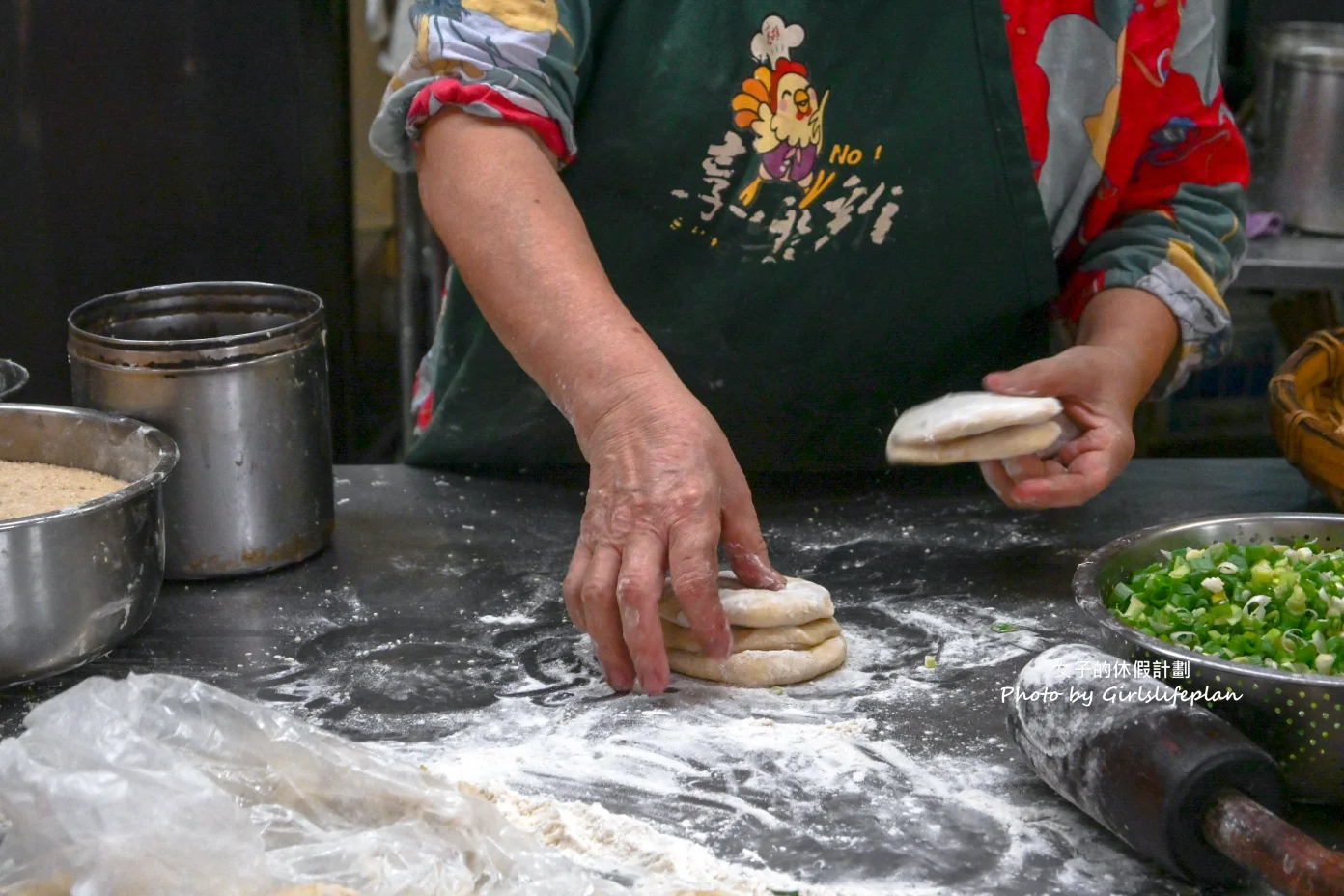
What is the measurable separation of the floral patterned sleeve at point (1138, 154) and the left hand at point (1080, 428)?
213 mm

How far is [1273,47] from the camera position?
12.2 feet

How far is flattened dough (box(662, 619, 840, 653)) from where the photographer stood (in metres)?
1.65

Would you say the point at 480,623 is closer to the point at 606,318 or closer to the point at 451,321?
the point at 606,318

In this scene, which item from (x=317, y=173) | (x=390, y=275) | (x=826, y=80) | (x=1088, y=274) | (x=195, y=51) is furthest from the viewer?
(x=390, y=275)

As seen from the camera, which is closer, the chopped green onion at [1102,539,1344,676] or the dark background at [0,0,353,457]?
the chopped green onion at [1102,539,1344,676]

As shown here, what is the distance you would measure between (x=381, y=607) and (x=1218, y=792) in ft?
3.56

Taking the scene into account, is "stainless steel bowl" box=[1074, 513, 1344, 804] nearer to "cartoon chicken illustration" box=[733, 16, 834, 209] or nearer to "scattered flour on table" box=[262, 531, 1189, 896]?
"scattered flour on table" box=[262, 531, 1189, 896]

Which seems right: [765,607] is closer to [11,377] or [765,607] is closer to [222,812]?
[222,812]

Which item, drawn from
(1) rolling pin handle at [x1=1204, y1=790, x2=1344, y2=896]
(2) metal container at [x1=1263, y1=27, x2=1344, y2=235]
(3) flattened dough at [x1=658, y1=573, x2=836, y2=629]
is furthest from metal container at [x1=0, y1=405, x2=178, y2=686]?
(2) metal container at [x1=1263, y1=27, x2=1344, y2=235]

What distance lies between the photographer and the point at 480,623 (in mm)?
1816

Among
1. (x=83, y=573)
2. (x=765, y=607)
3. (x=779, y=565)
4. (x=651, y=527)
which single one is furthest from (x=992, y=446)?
(x=83, y=573)

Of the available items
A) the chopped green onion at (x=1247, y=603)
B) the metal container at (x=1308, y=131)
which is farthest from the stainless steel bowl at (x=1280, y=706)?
the metal container at (x=1308, y=131)

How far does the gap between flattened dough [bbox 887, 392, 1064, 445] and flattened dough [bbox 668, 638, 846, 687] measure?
0.37 meters

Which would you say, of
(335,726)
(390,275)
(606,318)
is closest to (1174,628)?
(606,318)
